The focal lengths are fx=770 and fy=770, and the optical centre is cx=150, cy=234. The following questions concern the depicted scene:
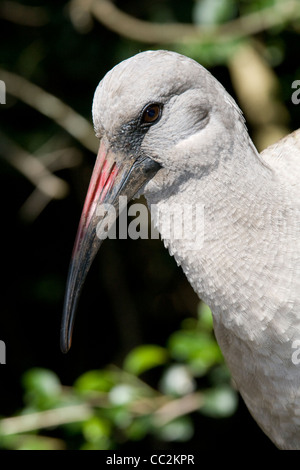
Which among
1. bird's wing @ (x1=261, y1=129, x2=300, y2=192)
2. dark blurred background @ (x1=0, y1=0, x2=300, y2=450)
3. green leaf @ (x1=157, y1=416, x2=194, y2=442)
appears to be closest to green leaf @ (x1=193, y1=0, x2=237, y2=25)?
dark blurred background @ (x1=0, y1=0, x2=300, y2=450)

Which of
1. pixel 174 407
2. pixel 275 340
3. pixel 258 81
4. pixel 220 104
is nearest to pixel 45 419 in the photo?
pixel 174 407

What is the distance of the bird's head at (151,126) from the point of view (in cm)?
155

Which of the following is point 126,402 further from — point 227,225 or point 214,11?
point 214,11

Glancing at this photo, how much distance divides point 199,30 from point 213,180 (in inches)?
62.0

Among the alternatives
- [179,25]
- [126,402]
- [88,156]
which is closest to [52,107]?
[88,156]

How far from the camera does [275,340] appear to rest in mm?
1648

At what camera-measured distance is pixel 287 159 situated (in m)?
1.81

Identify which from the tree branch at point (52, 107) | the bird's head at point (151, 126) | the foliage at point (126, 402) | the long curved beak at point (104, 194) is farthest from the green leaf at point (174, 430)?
the tree branch at point (52, 107)

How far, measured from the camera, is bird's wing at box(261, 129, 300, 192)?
172cm

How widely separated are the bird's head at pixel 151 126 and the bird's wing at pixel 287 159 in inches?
8.1

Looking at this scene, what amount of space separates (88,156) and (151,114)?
208 cm

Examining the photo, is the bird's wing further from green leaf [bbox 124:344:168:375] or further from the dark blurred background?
the dark blurred background

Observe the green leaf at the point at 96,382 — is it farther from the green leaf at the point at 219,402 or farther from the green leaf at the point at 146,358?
the green leaf at the point at 219,402
